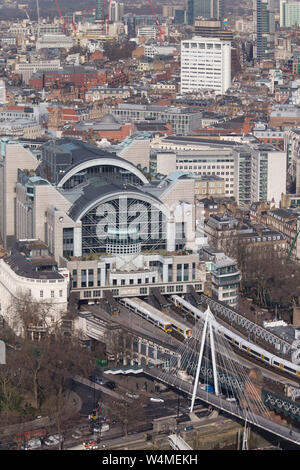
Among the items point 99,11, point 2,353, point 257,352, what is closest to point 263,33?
point 99,11

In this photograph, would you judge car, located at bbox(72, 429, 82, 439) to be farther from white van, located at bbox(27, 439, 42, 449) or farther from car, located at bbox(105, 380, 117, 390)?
car, located at bbox(105, 380, 117, 390)

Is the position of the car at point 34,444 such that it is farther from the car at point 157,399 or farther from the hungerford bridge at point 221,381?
the hungerford bridge at point 221,381

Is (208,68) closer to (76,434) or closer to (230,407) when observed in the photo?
(230,407)

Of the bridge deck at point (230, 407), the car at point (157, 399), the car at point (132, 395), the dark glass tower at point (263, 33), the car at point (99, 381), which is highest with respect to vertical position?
the dark glass tower at point (263, 33)

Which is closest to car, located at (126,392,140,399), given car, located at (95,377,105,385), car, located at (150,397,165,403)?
car, located at (150,397,165,403)

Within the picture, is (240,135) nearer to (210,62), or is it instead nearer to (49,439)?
(210,62)

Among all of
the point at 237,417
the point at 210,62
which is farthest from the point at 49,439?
the point at 210,62

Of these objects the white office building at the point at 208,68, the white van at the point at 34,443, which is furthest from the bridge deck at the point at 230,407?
the white office building at the point at 208,68
